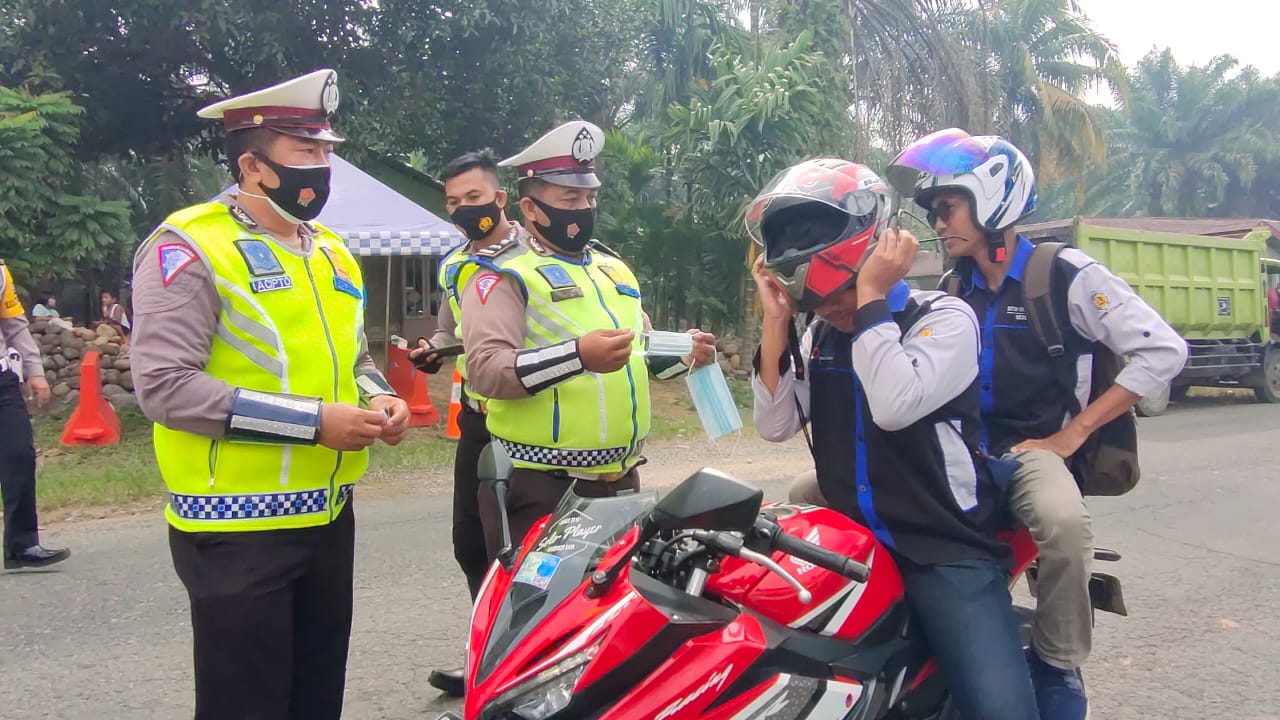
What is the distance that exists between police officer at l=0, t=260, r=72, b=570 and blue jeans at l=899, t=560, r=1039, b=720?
486cm

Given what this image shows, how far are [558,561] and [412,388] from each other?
30.7 ft

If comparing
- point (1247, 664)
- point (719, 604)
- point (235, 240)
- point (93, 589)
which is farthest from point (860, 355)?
point (93, 589)

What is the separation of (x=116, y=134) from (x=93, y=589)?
11.3 meters

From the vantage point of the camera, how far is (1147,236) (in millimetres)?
12898

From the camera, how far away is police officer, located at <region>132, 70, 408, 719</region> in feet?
7.19

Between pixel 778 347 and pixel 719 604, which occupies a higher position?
pixel 778 347

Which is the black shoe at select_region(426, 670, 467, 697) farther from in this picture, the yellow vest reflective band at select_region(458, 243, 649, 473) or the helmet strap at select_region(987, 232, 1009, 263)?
the helmet strap at select_region(987, 232, 1009, 263)

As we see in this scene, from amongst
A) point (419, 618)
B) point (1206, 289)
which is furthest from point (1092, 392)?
point (1206, 289)

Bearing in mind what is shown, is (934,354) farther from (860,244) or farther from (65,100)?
(65,100)

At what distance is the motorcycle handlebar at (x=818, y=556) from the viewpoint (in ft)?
5.94

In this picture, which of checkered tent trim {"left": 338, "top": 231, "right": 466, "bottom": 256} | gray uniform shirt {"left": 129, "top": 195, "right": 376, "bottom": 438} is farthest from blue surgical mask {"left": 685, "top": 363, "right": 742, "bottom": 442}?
checkered tent trim {"left": 338, "top": 231, "right": 466, "bottom": 256}

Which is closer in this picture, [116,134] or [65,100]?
[65,100]

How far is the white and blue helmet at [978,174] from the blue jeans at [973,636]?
1146 millimetres

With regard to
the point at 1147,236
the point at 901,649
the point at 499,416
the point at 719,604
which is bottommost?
the point at 901,649
